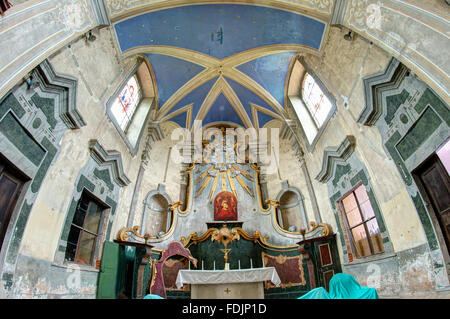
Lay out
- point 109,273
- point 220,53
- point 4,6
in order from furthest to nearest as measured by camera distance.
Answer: point 220,53 < point 109,273 < point 4,6

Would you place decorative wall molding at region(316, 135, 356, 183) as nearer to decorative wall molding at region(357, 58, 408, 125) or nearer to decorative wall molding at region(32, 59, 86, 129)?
decorative wall molding at region(357, 58, 408, 125)

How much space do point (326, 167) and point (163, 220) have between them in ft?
20.2

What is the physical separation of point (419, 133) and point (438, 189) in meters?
1.00

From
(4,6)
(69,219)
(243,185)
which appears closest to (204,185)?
(243,185)

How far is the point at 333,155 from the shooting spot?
6980mm

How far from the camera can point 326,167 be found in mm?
7371

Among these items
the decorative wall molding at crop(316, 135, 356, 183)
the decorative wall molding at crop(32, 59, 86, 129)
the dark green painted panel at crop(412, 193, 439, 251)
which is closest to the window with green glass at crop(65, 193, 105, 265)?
the decorative wall molding at crop(32, 59, 86, 129)

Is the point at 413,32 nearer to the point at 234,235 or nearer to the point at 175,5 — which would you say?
the point at 175,5

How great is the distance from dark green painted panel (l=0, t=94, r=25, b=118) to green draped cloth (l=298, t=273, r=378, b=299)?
192 inches

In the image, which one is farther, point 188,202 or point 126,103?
point 188,202

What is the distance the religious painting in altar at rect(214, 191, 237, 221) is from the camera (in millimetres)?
9148

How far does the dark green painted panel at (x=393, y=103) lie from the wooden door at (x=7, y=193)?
694cm
